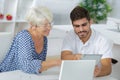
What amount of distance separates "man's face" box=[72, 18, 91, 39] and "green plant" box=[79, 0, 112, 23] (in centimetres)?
334

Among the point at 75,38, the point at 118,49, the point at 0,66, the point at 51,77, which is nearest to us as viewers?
the point at 51,77

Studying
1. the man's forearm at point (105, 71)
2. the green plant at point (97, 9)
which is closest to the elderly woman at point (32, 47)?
the man's forearm at point (105, 71)

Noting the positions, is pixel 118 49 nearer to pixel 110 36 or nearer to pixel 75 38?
pixel 110 36

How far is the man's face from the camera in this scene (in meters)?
2.16

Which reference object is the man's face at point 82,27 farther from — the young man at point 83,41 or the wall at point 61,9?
the wall at point 61,9

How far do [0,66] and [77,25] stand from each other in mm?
704

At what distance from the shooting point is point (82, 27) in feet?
7.16

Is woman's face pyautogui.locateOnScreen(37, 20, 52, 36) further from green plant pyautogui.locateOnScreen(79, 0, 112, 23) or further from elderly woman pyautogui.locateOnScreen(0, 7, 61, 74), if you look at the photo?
green plant pyautogui.locateOnScreen(79, 0, 112, 23)

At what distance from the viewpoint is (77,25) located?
2.18 metres

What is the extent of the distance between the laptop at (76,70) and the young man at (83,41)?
0.52 metres

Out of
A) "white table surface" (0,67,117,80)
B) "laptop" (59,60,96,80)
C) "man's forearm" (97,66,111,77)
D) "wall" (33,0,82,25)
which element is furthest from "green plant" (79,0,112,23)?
"laptop" (59,60,96,80)

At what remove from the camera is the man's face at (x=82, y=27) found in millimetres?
2160

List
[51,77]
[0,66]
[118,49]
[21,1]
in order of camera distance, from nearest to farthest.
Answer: [51,77] → [0,66] → [118,49] → [21,1]

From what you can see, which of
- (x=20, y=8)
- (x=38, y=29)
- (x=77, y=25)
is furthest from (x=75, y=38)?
(x=20, y=8)
